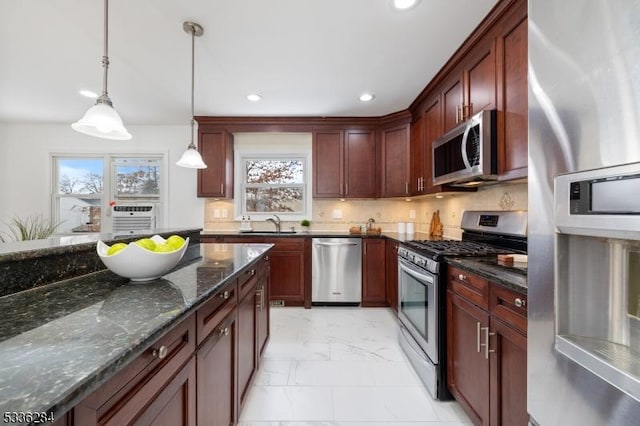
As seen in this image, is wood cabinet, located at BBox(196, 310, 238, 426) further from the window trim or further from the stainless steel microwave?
the window trim

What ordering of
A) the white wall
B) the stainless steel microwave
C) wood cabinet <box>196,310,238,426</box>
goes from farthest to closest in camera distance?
the white wall < the stainless steel microwave < wood cabinet <box>196,310,238,426</box>

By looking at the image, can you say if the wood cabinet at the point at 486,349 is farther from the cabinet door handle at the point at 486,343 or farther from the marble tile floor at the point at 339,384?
the marble tile floor at the point at 339,384

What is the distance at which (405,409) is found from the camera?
5.52ft

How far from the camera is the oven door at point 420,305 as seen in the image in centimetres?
176

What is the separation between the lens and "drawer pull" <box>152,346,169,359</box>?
718mm

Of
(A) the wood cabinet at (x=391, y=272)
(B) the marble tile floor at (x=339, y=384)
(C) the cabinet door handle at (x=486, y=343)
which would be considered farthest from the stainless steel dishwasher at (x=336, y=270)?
(C) the cabinet door handle at (x=486, y=343)

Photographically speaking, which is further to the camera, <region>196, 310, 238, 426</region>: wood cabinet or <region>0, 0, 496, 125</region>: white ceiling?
<region>0, 0, 496, 125</region>: white ceiling

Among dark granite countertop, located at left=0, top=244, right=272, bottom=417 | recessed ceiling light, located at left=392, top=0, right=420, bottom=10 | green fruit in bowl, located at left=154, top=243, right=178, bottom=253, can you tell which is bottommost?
dark granite countertop, located at left=0, top=244, right=272, bottom=417

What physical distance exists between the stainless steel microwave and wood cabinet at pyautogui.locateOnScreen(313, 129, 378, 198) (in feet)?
4.64

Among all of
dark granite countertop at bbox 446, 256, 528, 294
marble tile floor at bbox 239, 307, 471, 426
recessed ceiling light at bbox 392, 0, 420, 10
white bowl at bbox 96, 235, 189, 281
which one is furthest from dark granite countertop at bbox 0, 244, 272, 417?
recessed ceiling light at bbox 392, 0, 420, 10

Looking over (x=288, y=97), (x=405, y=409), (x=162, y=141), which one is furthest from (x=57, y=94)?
(x=405, y=409)

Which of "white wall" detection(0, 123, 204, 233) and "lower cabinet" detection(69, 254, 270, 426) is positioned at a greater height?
"white wall" detection(0, 123, 204, 233)

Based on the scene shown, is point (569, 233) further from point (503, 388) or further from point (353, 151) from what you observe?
point (353, 151)

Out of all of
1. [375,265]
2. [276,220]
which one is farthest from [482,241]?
[276,220]
